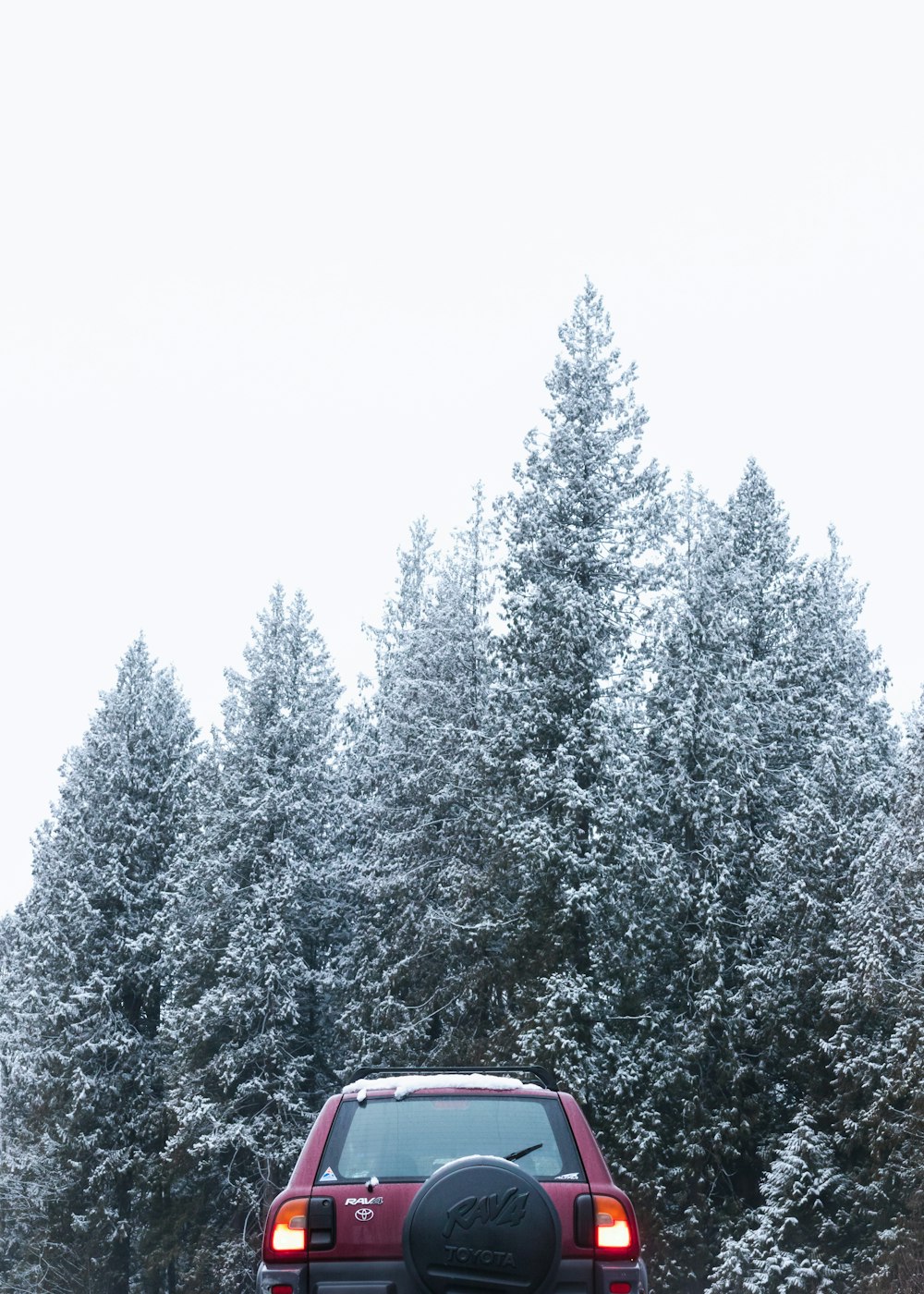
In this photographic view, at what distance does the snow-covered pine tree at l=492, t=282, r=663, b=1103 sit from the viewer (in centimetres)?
2647

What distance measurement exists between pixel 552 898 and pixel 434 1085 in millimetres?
20201

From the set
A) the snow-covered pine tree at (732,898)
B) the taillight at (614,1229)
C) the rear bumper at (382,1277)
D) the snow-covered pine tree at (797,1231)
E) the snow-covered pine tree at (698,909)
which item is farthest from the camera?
the snow-covered pine tree at (698,909)

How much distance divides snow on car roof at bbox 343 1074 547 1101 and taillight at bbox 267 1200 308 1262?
742mm

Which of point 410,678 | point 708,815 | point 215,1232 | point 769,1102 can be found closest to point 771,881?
point 708,815

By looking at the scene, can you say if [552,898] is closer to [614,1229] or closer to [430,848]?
[430,848]

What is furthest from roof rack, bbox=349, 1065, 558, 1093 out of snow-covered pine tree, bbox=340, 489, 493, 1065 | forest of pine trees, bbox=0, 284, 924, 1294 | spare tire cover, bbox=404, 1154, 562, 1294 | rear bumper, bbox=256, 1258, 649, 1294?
A: snow-covered pine tree, bbox=340, 489, 493, 1065

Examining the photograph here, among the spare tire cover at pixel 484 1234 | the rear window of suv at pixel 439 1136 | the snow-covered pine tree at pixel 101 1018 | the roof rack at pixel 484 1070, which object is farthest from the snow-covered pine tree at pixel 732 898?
the spare tire cover at pixel 484 1234

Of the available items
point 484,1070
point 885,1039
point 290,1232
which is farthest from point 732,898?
point 290,1232

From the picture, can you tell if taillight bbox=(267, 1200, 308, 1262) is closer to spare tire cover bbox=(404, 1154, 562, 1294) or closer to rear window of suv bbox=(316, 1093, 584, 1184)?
rear window of suv bbox=(316, 1093, 584, 1184)

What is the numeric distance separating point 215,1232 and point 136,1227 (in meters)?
5.07

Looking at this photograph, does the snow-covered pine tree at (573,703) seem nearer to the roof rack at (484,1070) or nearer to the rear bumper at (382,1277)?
the roof rack at (484,1070)

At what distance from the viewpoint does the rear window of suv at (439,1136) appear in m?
6.89

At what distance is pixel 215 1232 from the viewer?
3225 centimetres

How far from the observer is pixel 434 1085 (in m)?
7.40
